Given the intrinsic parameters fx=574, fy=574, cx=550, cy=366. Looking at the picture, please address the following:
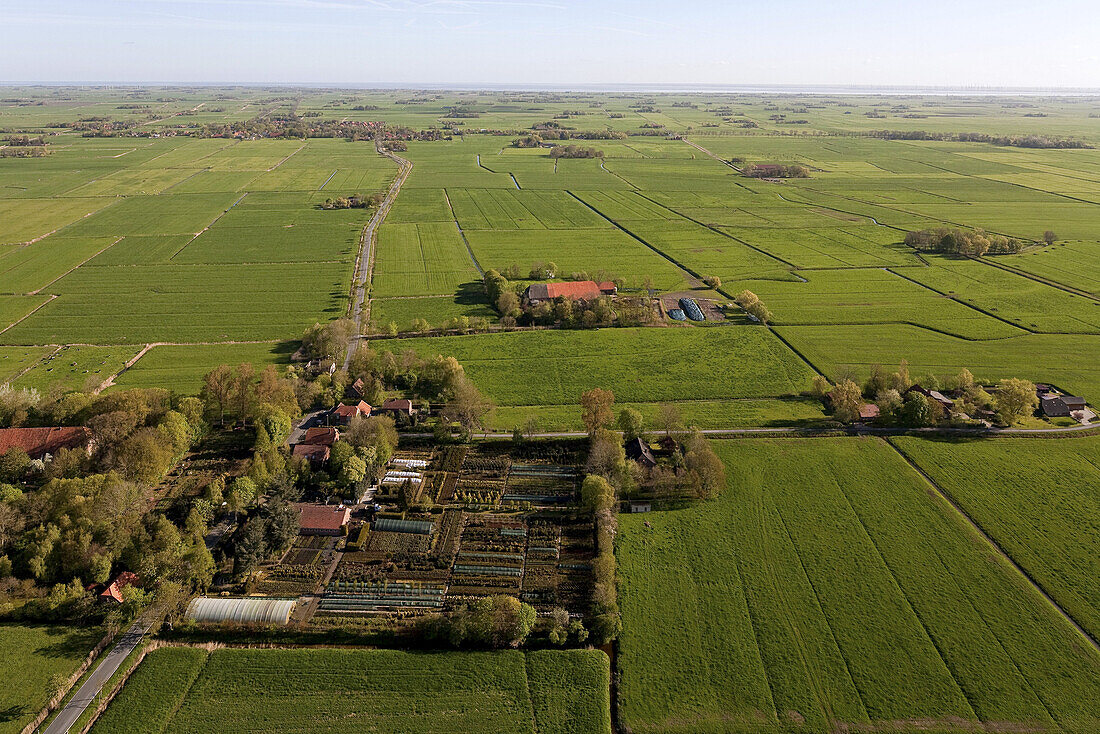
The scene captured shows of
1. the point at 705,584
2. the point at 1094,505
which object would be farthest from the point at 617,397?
the point at 1094,505

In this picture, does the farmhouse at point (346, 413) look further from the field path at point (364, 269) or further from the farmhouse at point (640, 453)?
the farmhouse at point (640, 453)

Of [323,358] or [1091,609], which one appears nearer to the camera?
[1091,609]

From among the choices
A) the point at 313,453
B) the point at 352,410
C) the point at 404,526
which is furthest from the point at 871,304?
the point at 313,453

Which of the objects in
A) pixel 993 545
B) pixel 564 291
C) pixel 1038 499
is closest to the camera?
pixel 993 545

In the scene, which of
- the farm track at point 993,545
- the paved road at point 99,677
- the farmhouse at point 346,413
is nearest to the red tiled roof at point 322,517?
the paved road at point 99,677

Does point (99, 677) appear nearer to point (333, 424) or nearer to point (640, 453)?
point (333, 424)

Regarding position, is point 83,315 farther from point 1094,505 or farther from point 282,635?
point 1094,505
